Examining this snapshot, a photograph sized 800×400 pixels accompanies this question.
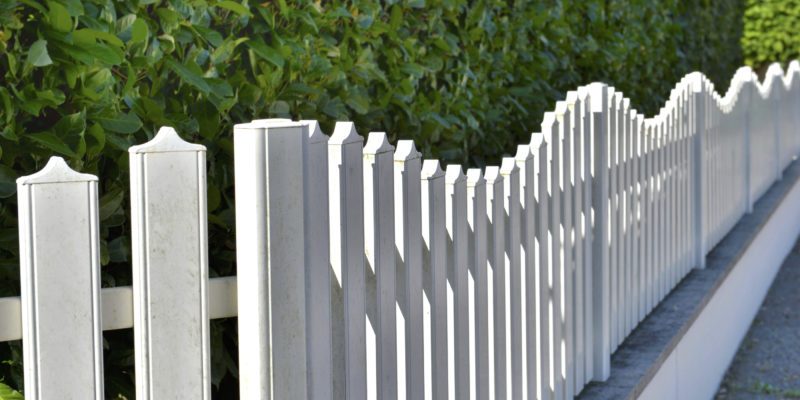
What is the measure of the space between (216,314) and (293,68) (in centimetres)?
141

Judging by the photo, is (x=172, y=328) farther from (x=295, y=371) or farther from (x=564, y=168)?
(x=564, y=168)

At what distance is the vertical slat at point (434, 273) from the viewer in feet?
7.71

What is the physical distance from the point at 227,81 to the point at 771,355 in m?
4.30

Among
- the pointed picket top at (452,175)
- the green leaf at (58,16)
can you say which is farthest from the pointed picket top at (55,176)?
the pointed picket top at (452,175)

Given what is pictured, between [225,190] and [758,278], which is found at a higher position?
[225,190]

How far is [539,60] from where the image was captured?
17.2 ft

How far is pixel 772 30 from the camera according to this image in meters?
16.1

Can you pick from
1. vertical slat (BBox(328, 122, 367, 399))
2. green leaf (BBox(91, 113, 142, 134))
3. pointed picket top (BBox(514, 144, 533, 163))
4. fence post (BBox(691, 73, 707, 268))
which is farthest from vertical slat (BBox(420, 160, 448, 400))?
fence post (BBox(691, 73, 707, 268))

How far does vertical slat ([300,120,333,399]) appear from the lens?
1.81 meters

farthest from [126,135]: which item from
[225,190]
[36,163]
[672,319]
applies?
[672,319]

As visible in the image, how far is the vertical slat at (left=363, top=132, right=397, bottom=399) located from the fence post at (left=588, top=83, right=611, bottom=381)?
5.83 feet

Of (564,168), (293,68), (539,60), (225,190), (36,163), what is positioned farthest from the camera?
(539,60)

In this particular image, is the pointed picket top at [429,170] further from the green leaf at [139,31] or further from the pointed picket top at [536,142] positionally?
the pointed picket top at [536,142]

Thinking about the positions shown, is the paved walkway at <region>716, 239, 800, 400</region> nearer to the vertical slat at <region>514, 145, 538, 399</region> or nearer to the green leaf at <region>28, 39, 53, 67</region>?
the vertical slat at <region>514, 145, 538, 399</region>
